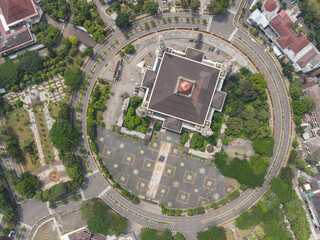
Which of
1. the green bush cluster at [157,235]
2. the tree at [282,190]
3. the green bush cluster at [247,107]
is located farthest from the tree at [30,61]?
the tree at [282,190]

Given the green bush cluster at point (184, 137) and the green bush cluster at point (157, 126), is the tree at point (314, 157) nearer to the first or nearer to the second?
the green bush cluster at point (184, 137)

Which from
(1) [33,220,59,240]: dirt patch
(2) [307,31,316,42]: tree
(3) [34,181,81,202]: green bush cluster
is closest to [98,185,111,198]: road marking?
(3) [34,181,81,202]: green bush cluster

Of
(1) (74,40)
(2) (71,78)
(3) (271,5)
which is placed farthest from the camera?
(1) (74,40)

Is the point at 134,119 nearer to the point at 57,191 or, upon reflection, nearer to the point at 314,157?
the point at 57,191

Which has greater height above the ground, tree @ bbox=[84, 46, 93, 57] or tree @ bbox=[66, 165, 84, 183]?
tree @ bbox=[84, 46, 93, 57]

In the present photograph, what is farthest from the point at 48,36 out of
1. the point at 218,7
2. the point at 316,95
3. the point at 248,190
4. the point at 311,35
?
the point at 316,95

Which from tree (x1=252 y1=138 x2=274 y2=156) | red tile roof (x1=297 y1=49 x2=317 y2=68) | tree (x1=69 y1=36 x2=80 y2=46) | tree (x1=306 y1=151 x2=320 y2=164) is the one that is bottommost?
tree (x1=306 y1=151 x2=320 y2=164)

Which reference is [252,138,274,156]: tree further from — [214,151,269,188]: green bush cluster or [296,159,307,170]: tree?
Answer: [296,159,307,170]: tree
